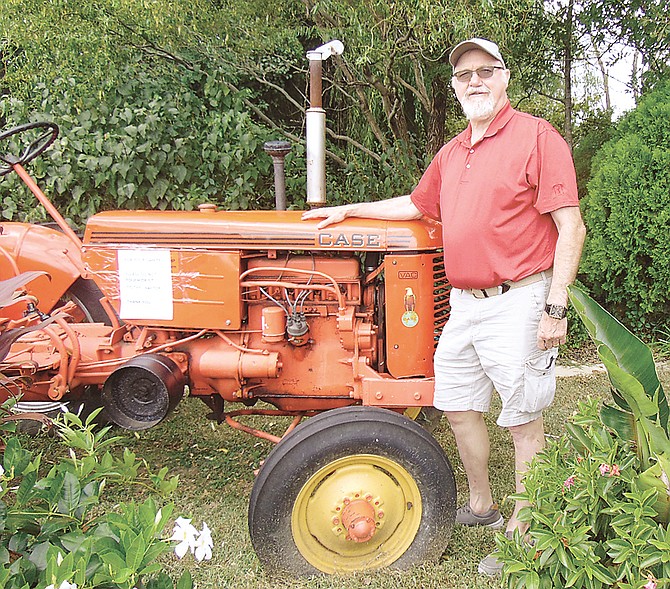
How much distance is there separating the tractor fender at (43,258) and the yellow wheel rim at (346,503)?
5.54ft

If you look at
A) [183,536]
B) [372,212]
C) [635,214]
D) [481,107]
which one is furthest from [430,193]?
[635,214]

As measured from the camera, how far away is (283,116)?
592 centimetres

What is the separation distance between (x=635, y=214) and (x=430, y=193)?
2.92 metres

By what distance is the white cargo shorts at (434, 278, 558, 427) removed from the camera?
2.43 meters

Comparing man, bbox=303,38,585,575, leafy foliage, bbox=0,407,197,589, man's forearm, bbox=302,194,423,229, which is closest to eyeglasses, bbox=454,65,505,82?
man, bbox=303,38,585,575

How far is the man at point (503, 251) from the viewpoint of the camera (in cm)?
233

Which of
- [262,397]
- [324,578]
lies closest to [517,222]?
[262,397]

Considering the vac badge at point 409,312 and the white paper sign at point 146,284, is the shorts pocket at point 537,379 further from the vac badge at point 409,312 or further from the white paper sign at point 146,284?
the white paper sign at point 146,284

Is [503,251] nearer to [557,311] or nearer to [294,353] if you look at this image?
[557,311]

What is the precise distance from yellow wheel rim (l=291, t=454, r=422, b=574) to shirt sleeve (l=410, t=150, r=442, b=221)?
39.2 inches

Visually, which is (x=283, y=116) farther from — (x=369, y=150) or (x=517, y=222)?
(x=517, y=222)

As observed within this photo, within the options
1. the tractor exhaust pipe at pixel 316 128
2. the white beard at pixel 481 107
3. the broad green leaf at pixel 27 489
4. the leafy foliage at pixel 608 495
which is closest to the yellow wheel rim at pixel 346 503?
the leafy foliage at pixel 608 495

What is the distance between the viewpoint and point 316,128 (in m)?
2.84

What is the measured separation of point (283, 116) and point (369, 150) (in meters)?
1.07
